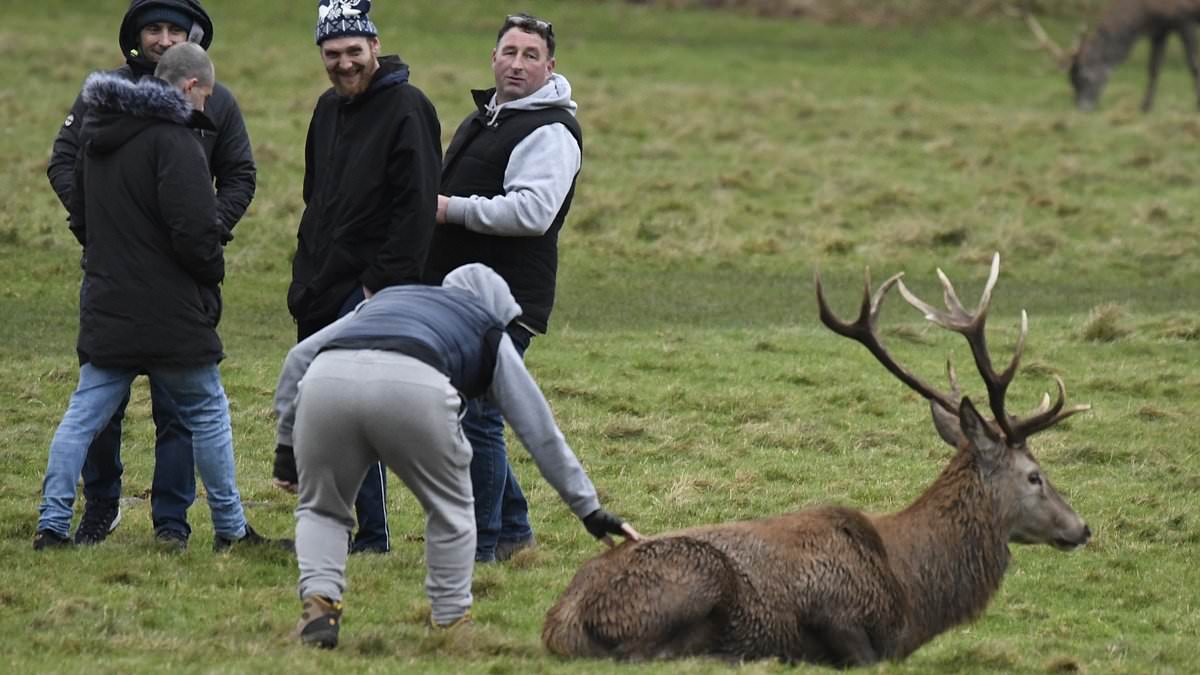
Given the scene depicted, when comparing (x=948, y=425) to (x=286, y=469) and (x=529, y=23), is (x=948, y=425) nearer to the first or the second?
(x=529, y=23)

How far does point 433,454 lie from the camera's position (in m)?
6.43

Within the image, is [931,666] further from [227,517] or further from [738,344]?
[738,344]

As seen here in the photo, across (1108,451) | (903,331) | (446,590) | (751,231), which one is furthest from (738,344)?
(446,590)

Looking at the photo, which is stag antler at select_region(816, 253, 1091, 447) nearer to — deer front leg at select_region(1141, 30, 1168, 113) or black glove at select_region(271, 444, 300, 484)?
black glove at select_region(271, 444, 300, 484)

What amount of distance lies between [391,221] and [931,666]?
9.08ft

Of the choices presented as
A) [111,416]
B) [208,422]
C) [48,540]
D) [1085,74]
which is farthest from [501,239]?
[1085,74]

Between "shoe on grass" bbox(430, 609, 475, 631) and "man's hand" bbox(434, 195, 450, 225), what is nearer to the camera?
"shoe on grass" bbox(430, 609, 475, 631)

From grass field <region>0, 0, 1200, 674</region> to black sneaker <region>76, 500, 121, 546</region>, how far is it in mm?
163

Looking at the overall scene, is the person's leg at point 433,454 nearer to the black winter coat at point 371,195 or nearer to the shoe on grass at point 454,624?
the shoe on grass at point 454,624

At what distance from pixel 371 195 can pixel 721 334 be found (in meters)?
6.82

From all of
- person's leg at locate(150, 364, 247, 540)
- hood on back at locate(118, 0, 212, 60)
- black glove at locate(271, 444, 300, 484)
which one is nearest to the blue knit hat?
hood on back at locate(118, 0, 212, 60)

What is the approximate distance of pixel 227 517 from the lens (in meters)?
8.45

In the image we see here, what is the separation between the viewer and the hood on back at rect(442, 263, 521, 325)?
6727mm

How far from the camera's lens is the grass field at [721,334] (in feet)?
25.1
